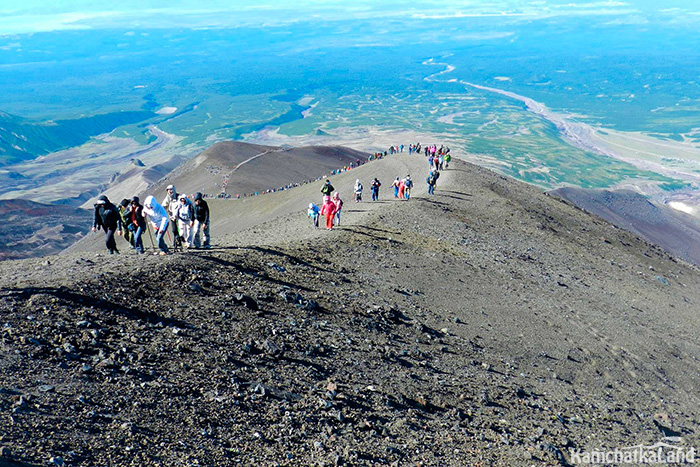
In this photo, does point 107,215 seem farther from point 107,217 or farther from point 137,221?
point 137,221

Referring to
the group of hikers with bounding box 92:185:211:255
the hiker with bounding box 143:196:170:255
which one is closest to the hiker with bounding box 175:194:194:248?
the group of hikers with bounding box 92:185:211:255

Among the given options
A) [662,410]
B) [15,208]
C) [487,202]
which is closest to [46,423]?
[662,410]

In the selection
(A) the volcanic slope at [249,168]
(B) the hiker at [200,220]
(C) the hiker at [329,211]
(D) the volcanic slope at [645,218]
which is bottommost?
(D) the volcanic slope at [645,218]

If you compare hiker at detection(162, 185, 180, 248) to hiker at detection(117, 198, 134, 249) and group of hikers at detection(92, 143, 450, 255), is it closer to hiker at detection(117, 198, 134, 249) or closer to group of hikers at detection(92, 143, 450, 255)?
group of hikers at detection(92, 143, 450, 255)

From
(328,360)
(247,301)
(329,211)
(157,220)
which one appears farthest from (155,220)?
(329,211)

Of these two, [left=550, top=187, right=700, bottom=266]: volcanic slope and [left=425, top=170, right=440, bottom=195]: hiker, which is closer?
[left=425, top=170, right=440, bottom=195]: hiker

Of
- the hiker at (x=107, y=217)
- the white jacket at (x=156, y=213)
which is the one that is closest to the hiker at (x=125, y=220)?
the hiker at (x=107, y=217)

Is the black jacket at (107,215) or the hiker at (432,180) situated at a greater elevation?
the black jacket at (107,215)

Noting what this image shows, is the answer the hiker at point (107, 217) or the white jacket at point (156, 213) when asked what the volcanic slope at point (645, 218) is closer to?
the white jacket at point (156, 213)
